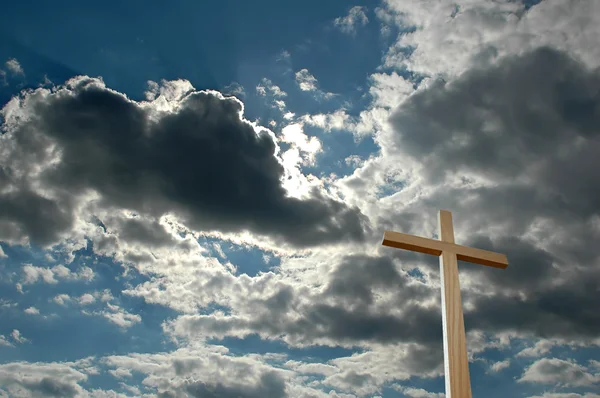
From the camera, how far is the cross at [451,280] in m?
7.30

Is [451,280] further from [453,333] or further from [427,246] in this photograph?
[453,333]

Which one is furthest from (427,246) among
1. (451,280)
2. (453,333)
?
(453,333)


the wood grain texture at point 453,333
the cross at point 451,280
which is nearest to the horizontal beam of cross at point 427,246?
the cross at point 451,280

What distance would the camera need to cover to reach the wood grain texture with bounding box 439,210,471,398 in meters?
7.21

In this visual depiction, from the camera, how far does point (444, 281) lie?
847 cm

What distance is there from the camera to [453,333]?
7.73 metres

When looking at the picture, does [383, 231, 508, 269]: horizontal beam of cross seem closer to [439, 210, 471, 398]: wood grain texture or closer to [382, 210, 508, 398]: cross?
[382, 210, 508, 398]: cross

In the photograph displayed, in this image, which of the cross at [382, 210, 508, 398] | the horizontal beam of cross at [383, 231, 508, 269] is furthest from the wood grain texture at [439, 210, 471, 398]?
the horizontal beam of cross at [383, 231, 508, 269]

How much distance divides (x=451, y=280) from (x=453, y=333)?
1.09 metres

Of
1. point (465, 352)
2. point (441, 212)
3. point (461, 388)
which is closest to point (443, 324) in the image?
Answer: point (465, 352)

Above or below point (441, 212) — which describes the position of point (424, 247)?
below

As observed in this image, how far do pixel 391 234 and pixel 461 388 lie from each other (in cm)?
297

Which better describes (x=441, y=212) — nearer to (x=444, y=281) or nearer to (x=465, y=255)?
(x=465, y=255)

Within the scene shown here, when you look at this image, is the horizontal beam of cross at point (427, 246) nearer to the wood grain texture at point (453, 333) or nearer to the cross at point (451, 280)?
the cross at point (451, 280)
